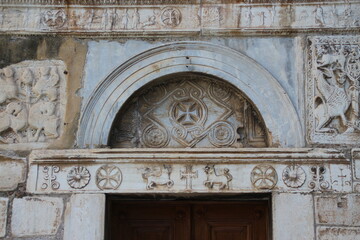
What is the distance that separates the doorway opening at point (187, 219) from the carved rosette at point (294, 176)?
42 cm

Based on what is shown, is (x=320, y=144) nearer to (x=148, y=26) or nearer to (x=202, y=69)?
(x=202, y=69)

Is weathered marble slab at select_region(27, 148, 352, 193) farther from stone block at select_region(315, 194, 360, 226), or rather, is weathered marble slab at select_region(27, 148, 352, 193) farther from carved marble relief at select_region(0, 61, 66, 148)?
carved marble relief at select_region(0, 61, 66, 148)

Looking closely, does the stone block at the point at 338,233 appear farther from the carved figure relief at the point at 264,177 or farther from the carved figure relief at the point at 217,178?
the carved figure relief at the point at 217,178

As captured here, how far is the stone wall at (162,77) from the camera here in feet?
15.8

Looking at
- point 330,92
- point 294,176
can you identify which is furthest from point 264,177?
point 330,92

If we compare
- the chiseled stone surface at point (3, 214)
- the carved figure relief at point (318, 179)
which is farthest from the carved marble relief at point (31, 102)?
the carved figure relief at point (318, 179)

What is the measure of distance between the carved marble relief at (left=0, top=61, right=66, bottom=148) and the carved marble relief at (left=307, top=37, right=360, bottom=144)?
90.1 inches

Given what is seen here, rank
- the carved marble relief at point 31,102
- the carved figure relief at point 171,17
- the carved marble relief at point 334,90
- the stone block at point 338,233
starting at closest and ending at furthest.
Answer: the stone block at point 338,233
the carved marble relief at point 334,90
the carved marble relief at point 31,102
the carved figure relief at point 171,17

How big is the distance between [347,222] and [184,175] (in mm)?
1435

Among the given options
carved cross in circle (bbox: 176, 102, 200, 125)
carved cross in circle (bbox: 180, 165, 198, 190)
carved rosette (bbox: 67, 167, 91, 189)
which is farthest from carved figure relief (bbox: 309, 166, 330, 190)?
carved rosette (bbox: 67, 167, 91, 189)

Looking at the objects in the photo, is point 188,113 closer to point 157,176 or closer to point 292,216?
point 157,176

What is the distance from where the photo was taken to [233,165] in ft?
16.0

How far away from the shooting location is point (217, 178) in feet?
15.9

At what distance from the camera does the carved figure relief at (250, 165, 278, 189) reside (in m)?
4.82
